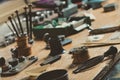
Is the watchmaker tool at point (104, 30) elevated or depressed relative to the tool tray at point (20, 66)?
elevated

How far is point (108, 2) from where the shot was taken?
314 centimetres

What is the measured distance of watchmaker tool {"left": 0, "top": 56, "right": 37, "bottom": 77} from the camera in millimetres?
1914

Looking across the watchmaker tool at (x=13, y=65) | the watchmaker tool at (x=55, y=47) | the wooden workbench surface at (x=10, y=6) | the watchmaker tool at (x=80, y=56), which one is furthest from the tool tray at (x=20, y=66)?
the wooden workbench surface at (x=10, y=6)

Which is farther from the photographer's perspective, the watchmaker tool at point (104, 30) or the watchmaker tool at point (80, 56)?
the watchmaker tool at point (104, 30)

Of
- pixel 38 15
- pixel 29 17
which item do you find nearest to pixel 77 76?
pixel 29 17

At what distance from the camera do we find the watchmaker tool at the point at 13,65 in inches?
75.4

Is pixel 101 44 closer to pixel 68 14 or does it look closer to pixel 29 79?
pixel 29 79

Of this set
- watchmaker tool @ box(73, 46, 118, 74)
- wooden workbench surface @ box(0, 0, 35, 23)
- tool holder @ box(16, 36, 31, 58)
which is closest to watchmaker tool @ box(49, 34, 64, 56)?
tool holder @ box(16, 36, 31, 58)

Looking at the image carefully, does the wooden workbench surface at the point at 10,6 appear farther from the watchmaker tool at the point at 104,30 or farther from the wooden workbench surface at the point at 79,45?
the watchmaker tool at the point at 104,30

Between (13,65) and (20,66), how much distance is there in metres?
0.04

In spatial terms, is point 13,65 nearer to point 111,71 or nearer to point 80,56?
point 80,56

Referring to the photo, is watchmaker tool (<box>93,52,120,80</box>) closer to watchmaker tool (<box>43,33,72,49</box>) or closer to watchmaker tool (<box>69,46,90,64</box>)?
watchmaker tool (<box>69,46,90,64</box>)

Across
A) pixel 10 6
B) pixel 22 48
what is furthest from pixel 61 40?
pixel 10 6

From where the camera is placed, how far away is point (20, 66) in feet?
6.45
